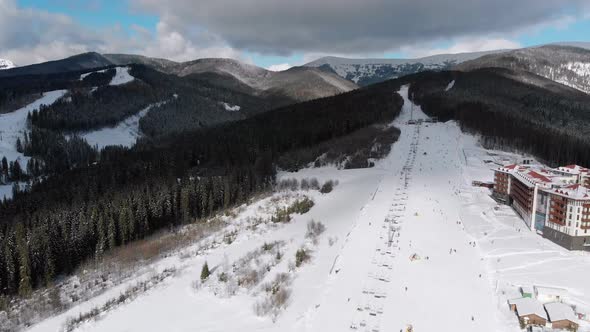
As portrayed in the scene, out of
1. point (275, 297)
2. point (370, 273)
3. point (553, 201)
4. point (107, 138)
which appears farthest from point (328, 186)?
point (107, 138)

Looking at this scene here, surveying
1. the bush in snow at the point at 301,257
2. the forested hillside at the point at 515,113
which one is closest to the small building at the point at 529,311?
the bush in snow at the point at 301,257

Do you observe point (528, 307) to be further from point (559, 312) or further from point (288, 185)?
point (288, 185)

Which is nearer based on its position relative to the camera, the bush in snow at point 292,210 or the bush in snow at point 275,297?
the bush in snow at point 275,297

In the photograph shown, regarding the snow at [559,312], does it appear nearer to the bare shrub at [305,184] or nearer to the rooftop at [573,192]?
the rooftop at [573,192]

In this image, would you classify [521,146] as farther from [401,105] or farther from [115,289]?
[115,289]

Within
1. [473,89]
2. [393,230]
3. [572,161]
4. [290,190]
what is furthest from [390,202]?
[473,89]

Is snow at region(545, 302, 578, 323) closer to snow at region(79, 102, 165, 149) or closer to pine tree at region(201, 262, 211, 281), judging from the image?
pine tree at region(201, 262, 211, 281)

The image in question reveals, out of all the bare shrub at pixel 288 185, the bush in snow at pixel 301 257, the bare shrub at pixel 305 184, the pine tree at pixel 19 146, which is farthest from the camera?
the pine tree at pixel 19 146

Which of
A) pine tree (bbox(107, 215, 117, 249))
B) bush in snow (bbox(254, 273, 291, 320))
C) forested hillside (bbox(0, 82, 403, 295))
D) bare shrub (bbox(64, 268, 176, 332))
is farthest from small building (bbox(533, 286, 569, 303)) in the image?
pine tree (bbox(107, 215, 117, 249))
